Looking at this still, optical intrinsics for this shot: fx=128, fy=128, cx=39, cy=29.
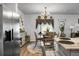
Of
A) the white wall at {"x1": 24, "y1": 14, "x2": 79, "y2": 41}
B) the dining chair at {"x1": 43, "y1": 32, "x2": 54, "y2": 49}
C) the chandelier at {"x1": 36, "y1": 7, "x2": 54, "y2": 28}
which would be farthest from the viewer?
the dining chair at {"x1": 43, "y1": 32, "x2": 54, "y2": 49}

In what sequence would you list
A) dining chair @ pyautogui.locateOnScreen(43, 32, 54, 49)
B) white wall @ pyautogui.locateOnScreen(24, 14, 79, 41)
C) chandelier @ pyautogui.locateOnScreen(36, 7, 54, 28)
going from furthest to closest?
1. dining chair @ pyautogui.locateOnScreen(43, 32, 54, 49)
2. chandelier @ pyautogui.locateOnScreen(36, 7, 54, 28)
3. white wall @ pyautogui.locateOnScreen(24, 14, 79, 41)

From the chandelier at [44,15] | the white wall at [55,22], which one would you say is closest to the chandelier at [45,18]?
the chandelier at [44,15]

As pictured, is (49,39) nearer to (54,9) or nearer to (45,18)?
(45,18)

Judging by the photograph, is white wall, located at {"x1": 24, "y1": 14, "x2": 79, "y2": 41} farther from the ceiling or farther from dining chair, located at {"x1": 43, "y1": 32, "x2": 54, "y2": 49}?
dining chair, located at {"x1": 43, "y1": 32, "x2": 54, "y2": 49}

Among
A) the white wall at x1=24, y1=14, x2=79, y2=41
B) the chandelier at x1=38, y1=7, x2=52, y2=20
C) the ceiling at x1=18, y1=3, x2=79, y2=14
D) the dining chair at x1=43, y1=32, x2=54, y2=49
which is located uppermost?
the ceiling at x1=18, y1=3, x2=79, y2=14

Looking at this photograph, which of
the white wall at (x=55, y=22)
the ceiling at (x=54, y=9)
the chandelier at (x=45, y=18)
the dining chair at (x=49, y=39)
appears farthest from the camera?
the dining chair at (x=49, y=39)

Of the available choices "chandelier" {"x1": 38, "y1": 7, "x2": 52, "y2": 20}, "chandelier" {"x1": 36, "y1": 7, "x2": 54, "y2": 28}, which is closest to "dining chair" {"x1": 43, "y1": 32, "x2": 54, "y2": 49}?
"chandelier" {"x1": 36, "y1": 7, "x2": 54, "y2": 28}

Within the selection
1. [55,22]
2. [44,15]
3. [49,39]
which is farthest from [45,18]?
[49,39]

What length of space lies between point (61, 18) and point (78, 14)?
2.30 ft

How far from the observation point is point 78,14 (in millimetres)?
4988

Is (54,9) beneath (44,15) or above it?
above

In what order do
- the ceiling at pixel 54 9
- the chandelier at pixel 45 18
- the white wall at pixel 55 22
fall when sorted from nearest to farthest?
the white wall at pixel 55 22
the ceiling at pixel 54 9
the chandelier at pixel 45 18

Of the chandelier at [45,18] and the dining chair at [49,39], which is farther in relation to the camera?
the dining chair at [49,39]

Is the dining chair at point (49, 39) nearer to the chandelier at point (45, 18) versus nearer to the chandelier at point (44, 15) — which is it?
the chandelier at point (45, 18)
